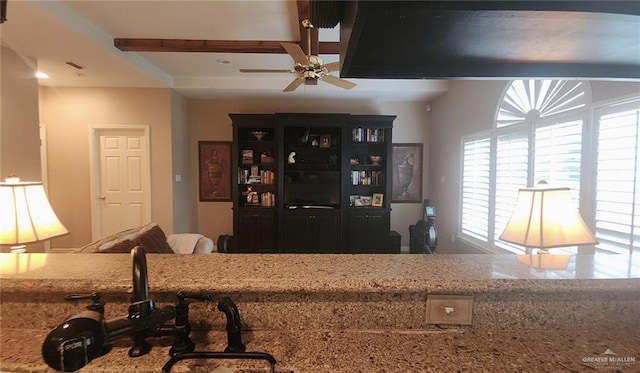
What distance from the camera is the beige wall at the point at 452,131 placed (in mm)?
3275

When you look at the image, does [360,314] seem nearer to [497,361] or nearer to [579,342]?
[497,361]

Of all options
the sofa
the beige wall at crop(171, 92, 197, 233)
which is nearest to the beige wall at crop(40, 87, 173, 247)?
the beige wall at crop(171, 92, 197, 233)

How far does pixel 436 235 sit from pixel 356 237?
4.01ft

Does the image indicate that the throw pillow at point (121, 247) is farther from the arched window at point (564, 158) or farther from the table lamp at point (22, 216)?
the arched window at point (564, 158)

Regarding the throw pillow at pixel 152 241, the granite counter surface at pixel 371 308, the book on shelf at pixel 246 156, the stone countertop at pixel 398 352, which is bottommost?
the throw pillow at pixel 152 241

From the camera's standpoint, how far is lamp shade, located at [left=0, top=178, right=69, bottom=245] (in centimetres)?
131

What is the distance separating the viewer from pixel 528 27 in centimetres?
61

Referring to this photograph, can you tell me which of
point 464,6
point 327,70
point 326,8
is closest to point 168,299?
point 326,8

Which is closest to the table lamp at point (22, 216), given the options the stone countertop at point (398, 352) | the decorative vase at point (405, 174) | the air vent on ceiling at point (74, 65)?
the stone countertop at point (398, 352)

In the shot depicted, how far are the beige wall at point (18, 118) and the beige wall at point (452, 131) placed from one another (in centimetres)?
504

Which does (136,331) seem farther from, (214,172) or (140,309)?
(214,172)

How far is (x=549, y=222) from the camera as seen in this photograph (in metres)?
1.53

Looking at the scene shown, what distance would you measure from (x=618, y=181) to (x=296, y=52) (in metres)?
2.43

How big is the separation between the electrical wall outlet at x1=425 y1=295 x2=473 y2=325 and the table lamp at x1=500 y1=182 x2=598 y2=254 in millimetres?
1061
